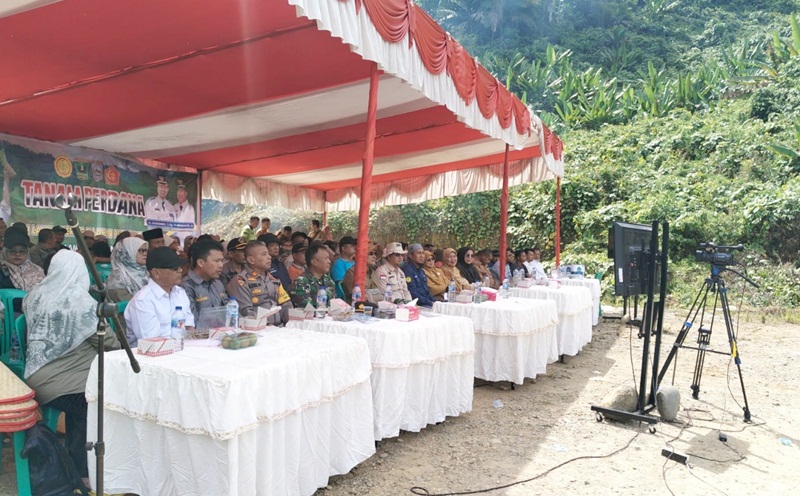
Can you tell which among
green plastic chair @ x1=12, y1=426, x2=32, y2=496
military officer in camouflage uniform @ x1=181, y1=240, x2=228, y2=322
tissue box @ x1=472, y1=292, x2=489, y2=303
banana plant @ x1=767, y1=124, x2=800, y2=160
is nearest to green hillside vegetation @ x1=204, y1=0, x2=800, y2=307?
banana plant @ x1=767, y1=124, x2=800, y2=160

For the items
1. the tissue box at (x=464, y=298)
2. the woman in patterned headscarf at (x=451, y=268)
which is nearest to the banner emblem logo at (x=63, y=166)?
the woman in patterned headscarf at (x=451, y=268)

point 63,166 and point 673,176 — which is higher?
point 673,176

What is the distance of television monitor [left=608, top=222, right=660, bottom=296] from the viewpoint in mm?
4254

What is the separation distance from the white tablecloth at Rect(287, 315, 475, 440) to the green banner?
532 centimetres

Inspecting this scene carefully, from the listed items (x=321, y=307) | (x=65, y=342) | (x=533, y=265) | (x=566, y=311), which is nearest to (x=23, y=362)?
(x=65, y=342)

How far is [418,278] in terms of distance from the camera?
5914mm

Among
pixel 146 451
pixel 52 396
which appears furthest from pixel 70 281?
pixel 146 451

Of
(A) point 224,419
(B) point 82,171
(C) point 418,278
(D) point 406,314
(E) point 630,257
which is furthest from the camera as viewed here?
(B) point 82,171

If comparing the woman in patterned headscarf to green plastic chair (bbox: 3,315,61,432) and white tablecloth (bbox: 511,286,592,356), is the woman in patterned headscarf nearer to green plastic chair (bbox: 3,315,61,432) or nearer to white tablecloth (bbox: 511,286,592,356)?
white tablecloth (bbox: 511,286,592,356)

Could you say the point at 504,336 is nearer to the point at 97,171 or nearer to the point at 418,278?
the point at 418,278

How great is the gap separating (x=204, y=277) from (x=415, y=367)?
165 cm

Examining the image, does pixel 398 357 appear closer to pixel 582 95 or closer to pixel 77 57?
pixel 77 57

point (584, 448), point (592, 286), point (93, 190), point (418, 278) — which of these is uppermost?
point (93, 190)

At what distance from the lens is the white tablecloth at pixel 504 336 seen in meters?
5.09
